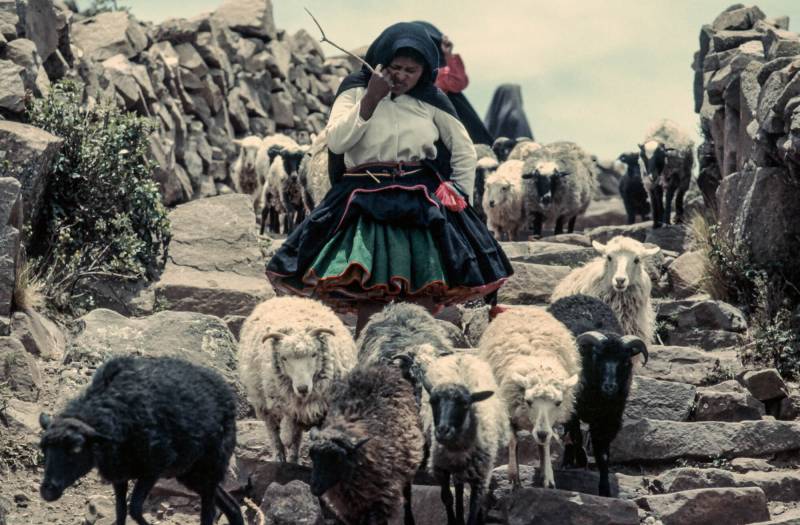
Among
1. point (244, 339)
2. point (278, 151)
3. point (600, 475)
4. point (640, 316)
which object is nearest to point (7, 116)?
point (244, 339)

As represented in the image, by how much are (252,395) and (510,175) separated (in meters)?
11.0

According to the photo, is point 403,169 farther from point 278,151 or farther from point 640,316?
point 278,151

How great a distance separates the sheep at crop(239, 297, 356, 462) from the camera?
288 inches

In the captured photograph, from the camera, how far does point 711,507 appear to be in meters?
7.26

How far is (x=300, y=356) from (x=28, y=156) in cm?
425

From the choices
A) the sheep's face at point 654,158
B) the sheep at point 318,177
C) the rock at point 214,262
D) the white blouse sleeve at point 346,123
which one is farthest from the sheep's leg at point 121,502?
the sheep's face at point 654,158

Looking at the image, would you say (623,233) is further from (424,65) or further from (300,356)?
(300,356)

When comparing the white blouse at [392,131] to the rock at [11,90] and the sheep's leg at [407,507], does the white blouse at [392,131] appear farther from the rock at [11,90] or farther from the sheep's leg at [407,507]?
the rock at [11,90]

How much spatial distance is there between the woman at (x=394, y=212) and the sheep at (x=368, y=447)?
1205 mm

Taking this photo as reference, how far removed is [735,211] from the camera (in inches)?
501

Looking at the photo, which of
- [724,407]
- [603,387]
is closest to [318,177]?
[724,407]

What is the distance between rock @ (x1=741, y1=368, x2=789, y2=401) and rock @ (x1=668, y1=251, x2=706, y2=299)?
9.68 feet

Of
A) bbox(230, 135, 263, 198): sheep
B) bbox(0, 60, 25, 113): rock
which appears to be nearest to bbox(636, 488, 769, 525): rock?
bbox(0, 60, 25, 113): rock

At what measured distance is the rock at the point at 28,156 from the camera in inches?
409
